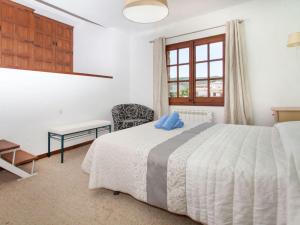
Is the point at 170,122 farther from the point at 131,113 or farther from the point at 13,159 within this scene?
the point at 131,113

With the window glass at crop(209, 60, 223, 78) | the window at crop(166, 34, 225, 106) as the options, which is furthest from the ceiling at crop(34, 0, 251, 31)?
the window glass at crop(209, 60, 223, 78)

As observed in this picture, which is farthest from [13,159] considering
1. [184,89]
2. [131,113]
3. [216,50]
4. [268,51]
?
[268,51]

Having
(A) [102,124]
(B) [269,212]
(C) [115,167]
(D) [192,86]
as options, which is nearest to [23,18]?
(A) [102,124]

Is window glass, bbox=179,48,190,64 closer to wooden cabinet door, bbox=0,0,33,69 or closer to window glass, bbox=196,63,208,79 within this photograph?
window glass, bbox=196,63,208,79

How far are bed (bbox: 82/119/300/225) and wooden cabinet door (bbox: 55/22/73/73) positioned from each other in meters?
2.60

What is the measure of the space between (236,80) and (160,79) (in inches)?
64.0

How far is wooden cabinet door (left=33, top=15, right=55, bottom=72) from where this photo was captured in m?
3.29

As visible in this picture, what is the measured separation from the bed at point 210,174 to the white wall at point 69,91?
1.70m

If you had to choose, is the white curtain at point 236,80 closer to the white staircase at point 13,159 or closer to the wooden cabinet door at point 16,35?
the white staircase at point 13,159

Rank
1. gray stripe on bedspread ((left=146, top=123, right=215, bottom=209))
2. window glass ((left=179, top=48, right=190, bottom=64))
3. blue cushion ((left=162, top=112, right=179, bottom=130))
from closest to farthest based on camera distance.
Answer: gray stripe on bedspread ((left=146, top=123, right=215, bottom=209)) → blue cushion ((left=162, top=112, right=179, bottom=130)) → window glass ((left=179, top=48, right=190, bottom=64))

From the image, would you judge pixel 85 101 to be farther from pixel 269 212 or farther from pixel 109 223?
pixel 269 212

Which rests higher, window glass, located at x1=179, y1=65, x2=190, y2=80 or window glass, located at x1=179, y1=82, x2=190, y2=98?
window glass, located at x1=179, y1=65, x2=190, y2=80

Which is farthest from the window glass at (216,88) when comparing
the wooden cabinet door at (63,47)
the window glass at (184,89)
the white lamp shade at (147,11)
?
the wooden cabinet door at (63,47)

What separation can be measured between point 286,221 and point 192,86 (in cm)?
318
